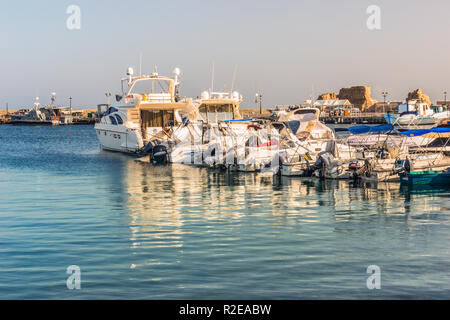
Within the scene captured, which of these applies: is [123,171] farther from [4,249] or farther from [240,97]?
[4,249]

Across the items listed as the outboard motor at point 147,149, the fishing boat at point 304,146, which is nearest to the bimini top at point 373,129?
the fishing boat at point 304,146

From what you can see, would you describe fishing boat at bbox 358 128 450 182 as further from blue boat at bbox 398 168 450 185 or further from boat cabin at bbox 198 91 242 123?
boat cabin at bbox 198 91 242 123

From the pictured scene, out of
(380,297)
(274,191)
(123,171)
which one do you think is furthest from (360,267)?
(123,171)

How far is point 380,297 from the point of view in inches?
422

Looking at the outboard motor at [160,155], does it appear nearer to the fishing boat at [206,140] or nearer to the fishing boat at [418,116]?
the fishing boat at [206,140]

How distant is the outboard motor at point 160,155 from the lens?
39656mm

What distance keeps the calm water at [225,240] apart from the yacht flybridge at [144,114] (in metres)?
18.0

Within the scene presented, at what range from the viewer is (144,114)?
47781 mm

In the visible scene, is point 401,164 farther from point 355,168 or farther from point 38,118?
point 38,118

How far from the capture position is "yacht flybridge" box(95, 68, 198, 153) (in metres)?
46.2

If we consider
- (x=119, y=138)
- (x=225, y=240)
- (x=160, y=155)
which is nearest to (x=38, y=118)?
(x=119, y=138)
